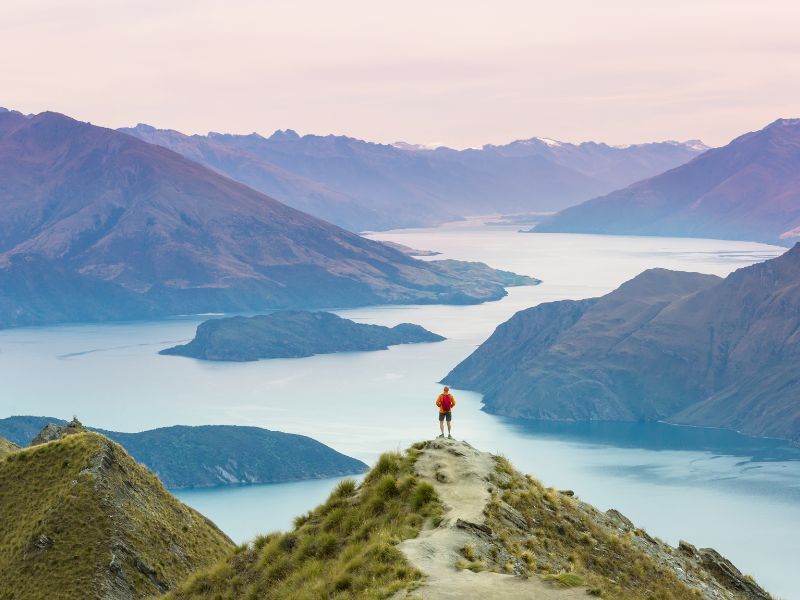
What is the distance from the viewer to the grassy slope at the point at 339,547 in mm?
30094

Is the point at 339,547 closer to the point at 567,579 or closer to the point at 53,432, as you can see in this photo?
the point at 567,579

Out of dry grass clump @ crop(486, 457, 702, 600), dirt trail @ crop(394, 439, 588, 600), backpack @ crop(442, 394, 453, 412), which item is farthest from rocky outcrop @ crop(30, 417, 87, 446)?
dry grass clump @ crop(486, 457, 702, 600)

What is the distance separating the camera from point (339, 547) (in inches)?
1312

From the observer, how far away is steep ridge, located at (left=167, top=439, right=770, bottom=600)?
28.6 m

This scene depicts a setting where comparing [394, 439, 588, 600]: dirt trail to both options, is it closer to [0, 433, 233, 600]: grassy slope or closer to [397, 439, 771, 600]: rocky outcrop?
[397, 439, 771, 600]: rocky outcrop

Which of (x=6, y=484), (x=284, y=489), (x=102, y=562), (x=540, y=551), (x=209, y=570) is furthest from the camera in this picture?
(x=284, y=489)

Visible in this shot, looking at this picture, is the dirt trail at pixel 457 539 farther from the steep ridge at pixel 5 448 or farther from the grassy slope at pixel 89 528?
the steep ridge at pixel 5 448

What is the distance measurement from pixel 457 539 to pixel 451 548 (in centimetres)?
64

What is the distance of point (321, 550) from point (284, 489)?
16173cm

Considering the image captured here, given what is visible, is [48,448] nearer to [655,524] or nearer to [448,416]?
[448,416]


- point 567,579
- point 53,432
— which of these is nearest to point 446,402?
point 567,579

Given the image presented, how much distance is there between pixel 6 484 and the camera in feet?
161

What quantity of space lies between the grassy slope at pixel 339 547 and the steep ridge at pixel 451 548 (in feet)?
0.13

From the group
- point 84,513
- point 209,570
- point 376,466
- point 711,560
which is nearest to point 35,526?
point 84,513
